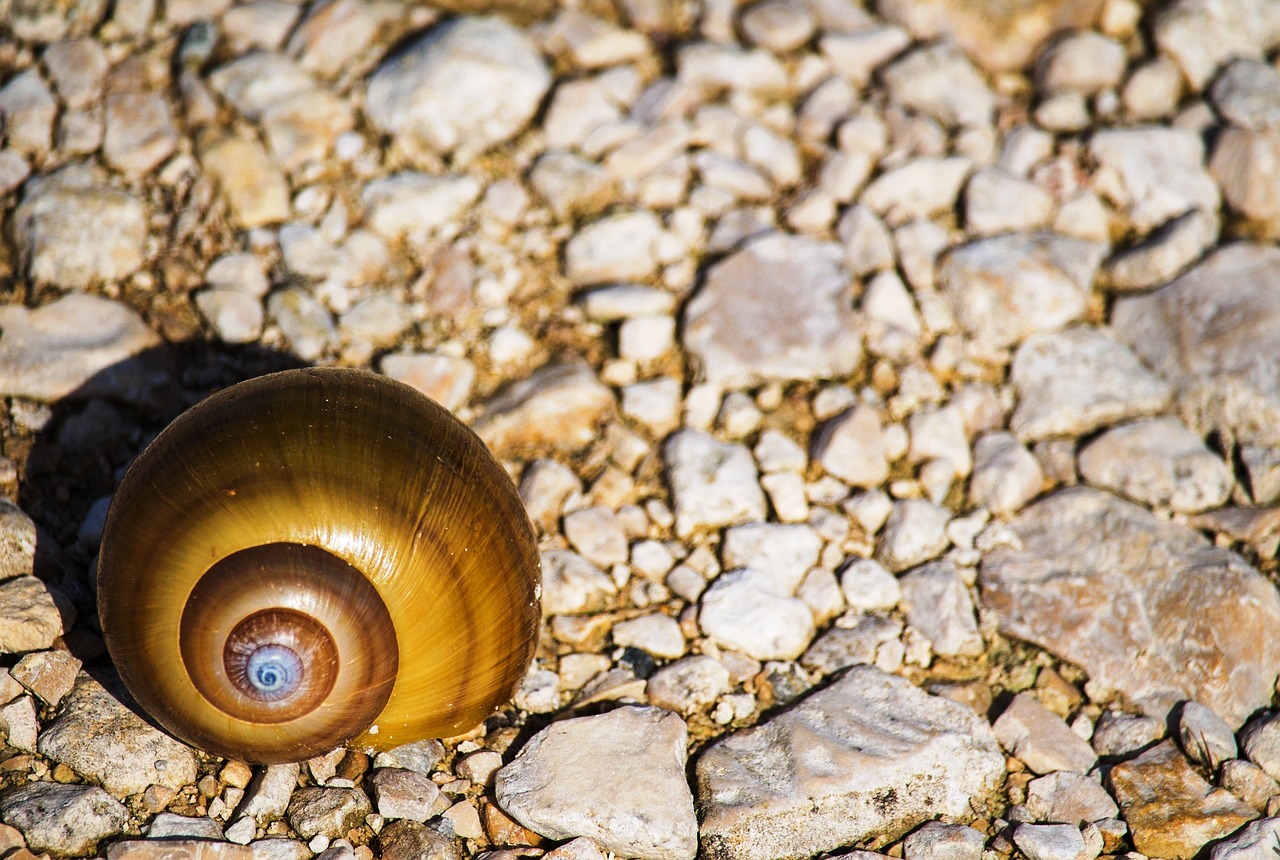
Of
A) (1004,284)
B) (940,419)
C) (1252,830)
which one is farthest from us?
(1004,284)

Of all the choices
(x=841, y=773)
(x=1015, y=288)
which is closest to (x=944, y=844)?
(x=841, y=773)

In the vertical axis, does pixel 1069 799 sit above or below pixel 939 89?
below

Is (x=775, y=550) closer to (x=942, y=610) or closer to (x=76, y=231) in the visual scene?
(x=942, y=610)

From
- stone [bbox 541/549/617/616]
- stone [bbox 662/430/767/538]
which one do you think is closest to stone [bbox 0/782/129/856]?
stone [bbox 541/549/617/616]

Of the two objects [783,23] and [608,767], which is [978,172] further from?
[608,767]

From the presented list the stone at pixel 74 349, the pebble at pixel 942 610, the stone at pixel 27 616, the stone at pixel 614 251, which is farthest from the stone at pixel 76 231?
the pebble at pixel 942 610

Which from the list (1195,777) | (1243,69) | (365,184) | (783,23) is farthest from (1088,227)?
(365,184)
